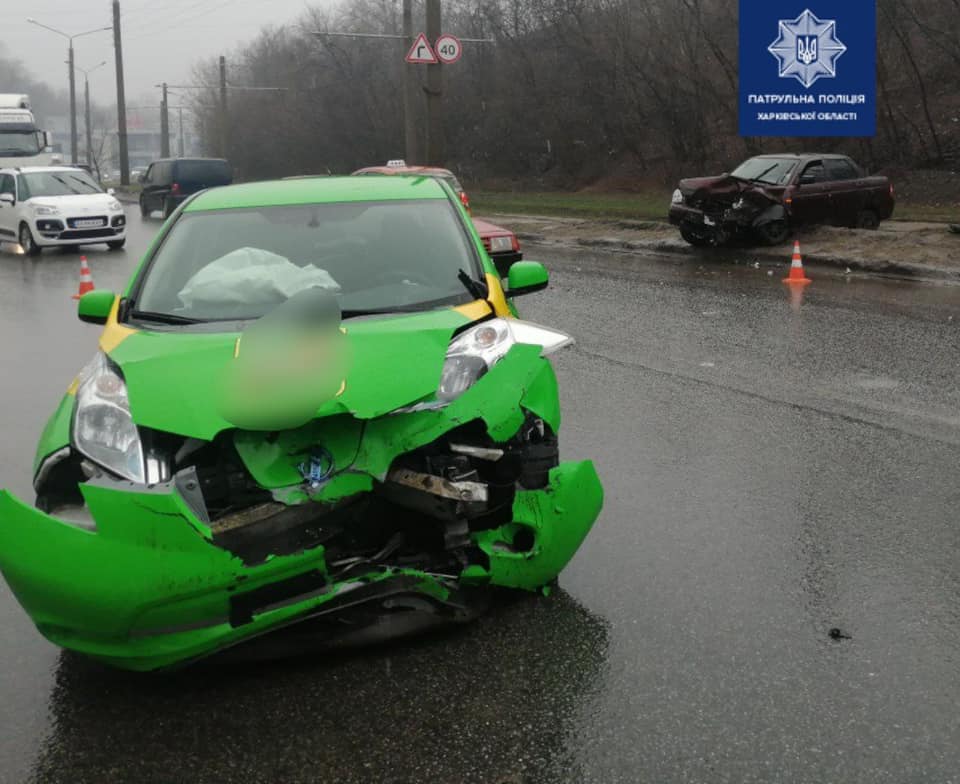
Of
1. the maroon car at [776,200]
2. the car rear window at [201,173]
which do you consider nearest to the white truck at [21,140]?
the car rear window at [201,173]

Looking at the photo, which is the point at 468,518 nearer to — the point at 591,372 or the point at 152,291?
the point at 152,291

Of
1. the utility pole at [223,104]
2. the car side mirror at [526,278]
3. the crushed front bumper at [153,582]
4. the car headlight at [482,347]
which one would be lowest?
the crushed front bumper at [153,582]

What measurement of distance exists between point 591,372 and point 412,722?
618cm

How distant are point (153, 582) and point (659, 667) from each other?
1.69 m

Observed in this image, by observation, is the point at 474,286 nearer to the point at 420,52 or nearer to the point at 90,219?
the point at 90,219

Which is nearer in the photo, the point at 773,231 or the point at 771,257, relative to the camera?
the point at 771,257

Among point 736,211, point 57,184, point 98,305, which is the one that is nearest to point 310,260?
point 98,305

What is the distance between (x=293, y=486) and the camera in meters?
3.71

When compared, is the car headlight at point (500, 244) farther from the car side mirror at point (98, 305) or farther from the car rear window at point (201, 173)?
the car rear window at point (201, 173)

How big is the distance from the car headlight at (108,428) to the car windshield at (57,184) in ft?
69.6

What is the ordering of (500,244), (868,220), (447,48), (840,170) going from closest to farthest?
(500,244) → (840,170) → (868,220) → (447,48)

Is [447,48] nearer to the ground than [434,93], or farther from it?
farther from it

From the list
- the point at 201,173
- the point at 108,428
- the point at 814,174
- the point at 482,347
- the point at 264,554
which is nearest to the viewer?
the point at 264,554

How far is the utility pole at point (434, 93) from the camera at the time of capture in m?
29.1
